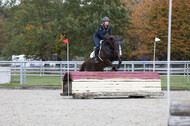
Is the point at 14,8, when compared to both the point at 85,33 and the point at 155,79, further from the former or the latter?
the point at 155,79

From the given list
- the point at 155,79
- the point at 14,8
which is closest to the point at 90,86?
the point at 155,79

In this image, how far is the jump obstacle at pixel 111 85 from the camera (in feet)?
45.3

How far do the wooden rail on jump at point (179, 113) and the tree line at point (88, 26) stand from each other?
34.0 meters

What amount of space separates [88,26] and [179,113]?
3567 cm

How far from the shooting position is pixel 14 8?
2357 inches

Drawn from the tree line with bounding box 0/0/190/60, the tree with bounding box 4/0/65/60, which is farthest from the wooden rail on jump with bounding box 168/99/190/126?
the tree with bounding box 4/0/65/60

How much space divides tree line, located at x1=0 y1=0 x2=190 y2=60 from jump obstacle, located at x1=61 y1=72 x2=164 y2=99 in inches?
1009

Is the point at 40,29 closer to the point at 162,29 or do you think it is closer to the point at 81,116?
the point at 162,29

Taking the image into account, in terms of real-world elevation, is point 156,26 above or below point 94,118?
above

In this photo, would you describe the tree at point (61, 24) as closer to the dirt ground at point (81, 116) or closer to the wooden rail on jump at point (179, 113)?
A: the dirt ground at point (81, 116)

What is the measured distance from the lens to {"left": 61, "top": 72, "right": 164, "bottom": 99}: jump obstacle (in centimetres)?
1381

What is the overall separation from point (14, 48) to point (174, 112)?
39.9m

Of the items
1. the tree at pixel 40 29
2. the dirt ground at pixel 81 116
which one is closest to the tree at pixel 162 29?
the tree at pixel 40 29

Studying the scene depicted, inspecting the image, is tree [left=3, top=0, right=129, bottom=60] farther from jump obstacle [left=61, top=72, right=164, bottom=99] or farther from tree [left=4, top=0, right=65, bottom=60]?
jump obstacle [left=61, top=72, right=164, bottom=99]
